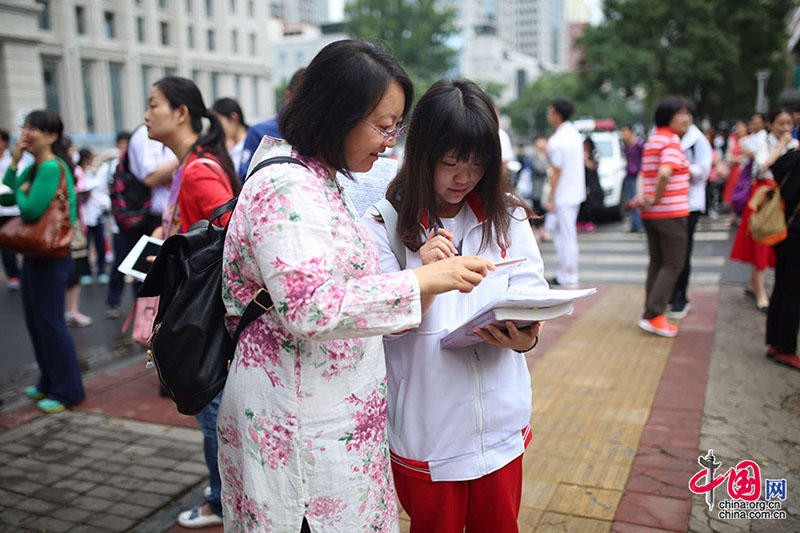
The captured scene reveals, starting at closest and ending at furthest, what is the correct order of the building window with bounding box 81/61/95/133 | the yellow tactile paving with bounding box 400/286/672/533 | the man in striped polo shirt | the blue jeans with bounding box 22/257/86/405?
the yellow tactile paving with bounding box 400/286/672/533
the blue jeans with bounding box 22/257/86/405
the man in striped polo shirt
the building window with bounding box 81/61/95/133

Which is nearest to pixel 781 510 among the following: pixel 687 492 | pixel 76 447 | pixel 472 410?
pixel 687 492

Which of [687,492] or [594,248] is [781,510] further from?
[594,248]

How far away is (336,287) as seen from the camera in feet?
4.83

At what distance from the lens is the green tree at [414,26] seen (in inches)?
2785

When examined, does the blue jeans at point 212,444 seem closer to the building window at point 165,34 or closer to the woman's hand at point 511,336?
the woman's hand at point 511,336

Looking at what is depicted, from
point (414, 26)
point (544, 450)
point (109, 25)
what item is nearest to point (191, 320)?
point (544, 450)

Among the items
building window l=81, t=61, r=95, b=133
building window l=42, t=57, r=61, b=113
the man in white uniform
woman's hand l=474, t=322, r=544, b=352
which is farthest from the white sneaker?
building window l=81, t=61, r=95, b=133

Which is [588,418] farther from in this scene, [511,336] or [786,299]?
[511,336]

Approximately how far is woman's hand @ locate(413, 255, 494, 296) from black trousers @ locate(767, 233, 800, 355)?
13.4ft

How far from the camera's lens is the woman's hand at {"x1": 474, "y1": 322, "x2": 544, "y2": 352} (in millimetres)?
1761

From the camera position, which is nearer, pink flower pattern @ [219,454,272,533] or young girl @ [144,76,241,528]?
pink flower pattern @ [219,454,272,533]

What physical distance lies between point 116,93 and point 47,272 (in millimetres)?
54388

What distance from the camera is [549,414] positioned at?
425 centimetres

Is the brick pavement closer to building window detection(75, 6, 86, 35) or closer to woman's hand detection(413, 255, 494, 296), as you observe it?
woman's hand detection(413, 255, 494, 296)
